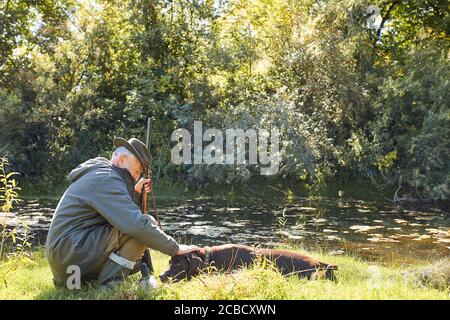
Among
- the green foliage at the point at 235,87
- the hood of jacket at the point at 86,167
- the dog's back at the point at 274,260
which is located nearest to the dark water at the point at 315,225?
the green foliage at the point at 235,87

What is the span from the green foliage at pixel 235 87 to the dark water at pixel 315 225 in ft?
5.11

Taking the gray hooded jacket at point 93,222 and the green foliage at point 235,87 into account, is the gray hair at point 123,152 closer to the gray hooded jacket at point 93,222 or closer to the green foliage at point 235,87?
the gray hooded jacket at point 93,222

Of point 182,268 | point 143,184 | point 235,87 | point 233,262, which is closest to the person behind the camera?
point 182,268

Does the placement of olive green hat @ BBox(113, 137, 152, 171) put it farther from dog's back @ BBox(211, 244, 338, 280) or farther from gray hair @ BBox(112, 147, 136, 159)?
dog's back @ BBox(211, 244, 338, 280)

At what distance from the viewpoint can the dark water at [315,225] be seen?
395 inches

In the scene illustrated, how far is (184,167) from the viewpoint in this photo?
18.2 meters

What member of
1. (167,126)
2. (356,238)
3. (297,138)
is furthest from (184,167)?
(356,238)

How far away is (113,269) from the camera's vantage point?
4.54 meters

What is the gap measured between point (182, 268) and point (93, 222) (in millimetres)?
1005

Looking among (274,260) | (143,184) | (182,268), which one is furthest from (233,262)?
(143,184)

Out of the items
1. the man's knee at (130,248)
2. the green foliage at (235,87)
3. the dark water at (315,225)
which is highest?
the green foliage at (235,87)

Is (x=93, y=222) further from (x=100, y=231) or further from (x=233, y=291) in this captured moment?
(x=233, y=291)
